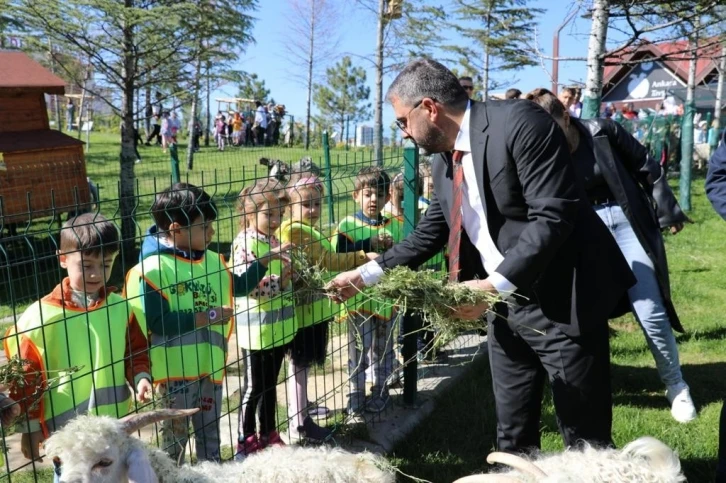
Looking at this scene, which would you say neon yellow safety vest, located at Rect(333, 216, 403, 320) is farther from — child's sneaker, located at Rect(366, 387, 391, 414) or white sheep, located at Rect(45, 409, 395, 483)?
white sheep, located at Rect(45, 409, 395, 483)

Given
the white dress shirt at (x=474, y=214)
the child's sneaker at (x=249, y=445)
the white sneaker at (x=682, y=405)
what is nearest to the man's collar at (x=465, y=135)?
the white dress shirt at (x=474, y=214)

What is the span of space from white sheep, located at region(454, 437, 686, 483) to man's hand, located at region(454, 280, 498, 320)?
562 millimetres

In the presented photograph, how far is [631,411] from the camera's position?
426 centimetres

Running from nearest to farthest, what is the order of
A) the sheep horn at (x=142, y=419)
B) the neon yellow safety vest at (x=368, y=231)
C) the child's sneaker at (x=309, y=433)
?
the sheep horn at (x=142, y=419) < the child's sneaker at (x=309, y=433) < the neon yellow safety vest at (x=368, y=231)

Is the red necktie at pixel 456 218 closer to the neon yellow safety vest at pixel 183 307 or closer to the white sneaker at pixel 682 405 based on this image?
the neon yellow safety vest at pixel 183 307

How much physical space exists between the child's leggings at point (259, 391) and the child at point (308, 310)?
0.41 feet

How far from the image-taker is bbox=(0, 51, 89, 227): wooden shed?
8.16 metres

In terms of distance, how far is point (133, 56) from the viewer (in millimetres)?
9164

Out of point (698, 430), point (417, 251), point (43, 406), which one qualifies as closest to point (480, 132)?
point (417, 251)

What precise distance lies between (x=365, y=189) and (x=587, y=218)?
6.61ft

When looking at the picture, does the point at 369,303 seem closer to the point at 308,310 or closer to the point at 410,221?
the point at 308,310

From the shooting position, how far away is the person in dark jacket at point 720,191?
2.94 m

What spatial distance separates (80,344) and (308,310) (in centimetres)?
137

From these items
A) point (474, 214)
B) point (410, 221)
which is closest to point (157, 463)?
point (474, 214)
